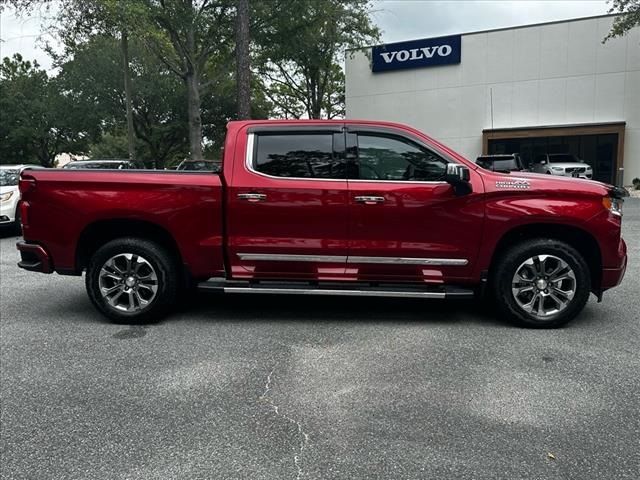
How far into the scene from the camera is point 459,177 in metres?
4.52

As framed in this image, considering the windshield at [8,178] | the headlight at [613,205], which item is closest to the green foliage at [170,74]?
the windshield at [8,178]

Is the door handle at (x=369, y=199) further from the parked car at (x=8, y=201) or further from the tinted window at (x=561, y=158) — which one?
the tinted window at (x=561, y=158)

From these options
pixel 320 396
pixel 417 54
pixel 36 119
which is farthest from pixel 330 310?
pixel 36 119

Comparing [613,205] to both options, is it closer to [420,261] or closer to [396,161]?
[420,261]

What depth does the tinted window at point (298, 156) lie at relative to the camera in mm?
4867

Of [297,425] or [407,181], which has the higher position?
[407,181]

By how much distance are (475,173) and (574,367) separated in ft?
6.05

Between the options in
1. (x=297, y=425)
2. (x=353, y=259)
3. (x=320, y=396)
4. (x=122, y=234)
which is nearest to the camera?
(x=297, y=425)

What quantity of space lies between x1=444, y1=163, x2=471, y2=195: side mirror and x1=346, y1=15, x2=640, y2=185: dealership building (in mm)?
20748

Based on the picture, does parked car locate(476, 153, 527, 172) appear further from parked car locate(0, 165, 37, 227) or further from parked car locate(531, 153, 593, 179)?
parked car locate(0, 165, 37, 227)

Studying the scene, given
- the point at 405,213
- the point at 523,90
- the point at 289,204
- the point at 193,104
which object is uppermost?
the point at 523,90

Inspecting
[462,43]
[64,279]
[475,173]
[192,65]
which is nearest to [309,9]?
[192,65]

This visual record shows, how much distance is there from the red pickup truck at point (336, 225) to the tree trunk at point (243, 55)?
9.54 m

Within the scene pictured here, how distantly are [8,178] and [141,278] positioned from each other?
878 centimetres
